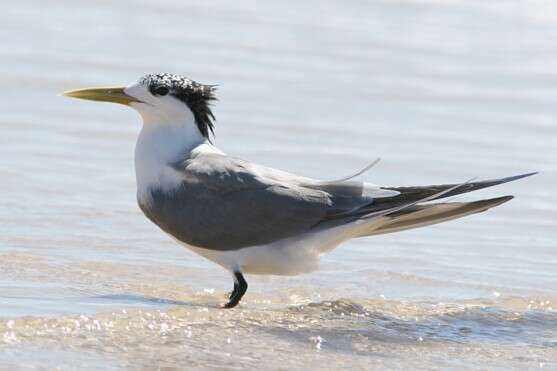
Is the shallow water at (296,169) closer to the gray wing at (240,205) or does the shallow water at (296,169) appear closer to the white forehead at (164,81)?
the gray wing at (240,205)

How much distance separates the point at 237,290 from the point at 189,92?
103cm

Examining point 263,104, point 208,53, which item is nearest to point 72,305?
point 263,104

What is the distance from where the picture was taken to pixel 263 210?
23.9 ft

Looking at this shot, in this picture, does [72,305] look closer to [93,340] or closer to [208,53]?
[93,340]

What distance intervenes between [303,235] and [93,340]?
57.5 inches

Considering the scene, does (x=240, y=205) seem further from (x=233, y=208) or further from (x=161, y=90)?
(x=161, y=90)

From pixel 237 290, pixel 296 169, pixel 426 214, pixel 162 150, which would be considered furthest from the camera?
pixel 296 169

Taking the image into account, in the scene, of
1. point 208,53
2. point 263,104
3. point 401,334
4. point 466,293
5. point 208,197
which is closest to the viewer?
point 401,334

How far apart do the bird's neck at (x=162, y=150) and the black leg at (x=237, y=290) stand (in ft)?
1.69

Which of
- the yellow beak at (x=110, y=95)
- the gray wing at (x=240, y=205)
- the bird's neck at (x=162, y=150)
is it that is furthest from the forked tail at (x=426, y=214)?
the yellow beak at (x=110, y=95)

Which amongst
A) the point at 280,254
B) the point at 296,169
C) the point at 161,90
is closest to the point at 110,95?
the point at 161,90

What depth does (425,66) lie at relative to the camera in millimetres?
12984

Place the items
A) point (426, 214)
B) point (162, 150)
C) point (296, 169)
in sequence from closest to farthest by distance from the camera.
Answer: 1. point (426, 214)
2. point (162, 150)
3. point (296, 169)

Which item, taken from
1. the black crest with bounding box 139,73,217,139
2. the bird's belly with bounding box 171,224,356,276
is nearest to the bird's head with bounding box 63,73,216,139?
the black crest with bounding box 139,73,217,139
